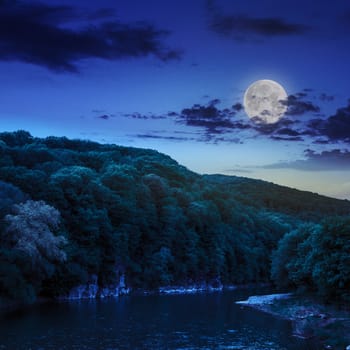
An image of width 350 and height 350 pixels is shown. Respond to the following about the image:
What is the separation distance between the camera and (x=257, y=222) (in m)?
186

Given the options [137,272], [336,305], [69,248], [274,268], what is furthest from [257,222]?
[336,305]

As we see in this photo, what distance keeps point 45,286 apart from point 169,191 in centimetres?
6028

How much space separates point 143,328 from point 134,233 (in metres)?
60.8

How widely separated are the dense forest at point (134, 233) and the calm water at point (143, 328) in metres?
7.96

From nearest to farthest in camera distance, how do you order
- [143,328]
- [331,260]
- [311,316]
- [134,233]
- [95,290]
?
1. [143,328]
2. [311,316]
3. [331,260]
4. [95,290]
5. [134,233]

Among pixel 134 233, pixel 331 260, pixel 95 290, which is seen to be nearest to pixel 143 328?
pixel 331 260

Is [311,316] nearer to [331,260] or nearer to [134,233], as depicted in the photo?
[331,260]

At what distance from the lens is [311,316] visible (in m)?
72.6

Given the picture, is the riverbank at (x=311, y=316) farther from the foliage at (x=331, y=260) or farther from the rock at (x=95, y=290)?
the rock at (x=95, y=290)

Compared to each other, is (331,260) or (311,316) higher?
(331,260)

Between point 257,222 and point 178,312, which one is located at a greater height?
point 257,222

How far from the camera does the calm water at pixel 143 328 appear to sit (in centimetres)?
5719

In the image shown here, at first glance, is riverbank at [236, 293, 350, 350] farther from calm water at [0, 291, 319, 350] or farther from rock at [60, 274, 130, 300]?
rock at [60, 274, 130, 300]

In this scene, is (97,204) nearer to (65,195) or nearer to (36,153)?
(65,195)
